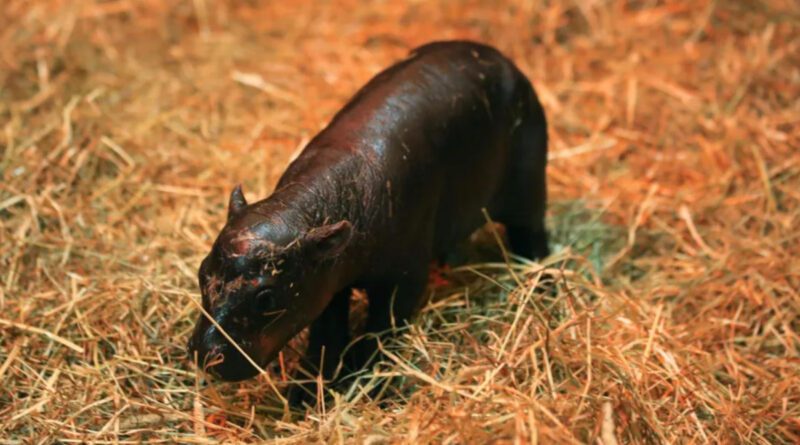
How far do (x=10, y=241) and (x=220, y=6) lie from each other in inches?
116

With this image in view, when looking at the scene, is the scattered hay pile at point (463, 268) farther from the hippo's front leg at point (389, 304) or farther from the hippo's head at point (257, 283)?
the hippo's head at point (257, 283)

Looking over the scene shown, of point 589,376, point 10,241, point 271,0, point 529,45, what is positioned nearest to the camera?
point 589,376

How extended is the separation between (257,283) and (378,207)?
1.88 feet

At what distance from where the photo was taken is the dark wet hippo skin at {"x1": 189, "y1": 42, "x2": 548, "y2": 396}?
3.20m

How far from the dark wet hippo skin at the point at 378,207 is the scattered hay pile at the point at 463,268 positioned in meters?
0.24

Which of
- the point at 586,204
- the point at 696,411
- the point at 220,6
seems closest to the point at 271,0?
the point at 220,6

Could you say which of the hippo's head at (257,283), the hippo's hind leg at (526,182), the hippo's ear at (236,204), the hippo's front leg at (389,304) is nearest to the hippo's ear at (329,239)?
the hippo's head at (257,283)

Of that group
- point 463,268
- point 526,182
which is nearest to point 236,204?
point 463,268

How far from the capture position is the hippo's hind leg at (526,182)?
4262 millimetres

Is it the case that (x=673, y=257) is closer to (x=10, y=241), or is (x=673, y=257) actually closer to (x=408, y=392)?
(x=408, y=392)

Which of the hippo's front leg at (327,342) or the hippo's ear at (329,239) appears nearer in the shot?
the hippo's ear at (329,239)

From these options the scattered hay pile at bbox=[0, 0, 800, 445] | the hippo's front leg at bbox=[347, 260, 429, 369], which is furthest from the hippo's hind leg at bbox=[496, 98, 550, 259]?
the hippo's front leg at bbox=[347, 260, 429, 369]

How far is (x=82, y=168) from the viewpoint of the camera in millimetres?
4848

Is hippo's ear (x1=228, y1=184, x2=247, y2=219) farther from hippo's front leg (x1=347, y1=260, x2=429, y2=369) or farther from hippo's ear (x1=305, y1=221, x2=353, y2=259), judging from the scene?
hippo's front leg (x1=347, y1=260, x2=429, y2=369)
